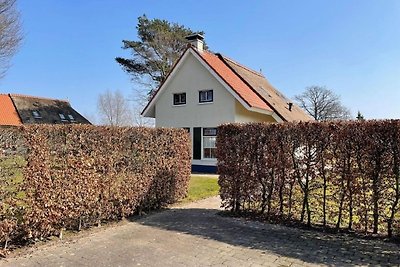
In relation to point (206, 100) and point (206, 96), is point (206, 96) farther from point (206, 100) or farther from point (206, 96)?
point (206, 100)

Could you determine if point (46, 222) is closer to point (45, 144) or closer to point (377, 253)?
point (45, 144)

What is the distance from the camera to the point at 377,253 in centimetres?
512

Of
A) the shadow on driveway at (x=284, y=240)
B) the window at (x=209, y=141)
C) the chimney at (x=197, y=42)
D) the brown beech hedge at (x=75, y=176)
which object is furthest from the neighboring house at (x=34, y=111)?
the shadow on driveway at (x=284, y=240)

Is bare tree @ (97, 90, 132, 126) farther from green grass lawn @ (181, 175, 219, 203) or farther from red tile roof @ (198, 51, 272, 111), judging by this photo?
green grass lawn @ (181, 175, 219, 203)

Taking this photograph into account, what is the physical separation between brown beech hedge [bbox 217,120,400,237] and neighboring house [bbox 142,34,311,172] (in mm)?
9181

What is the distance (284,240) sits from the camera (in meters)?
5.80

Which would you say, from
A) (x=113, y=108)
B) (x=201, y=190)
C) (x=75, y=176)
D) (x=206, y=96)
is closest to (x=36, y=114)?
(x=113, y=108)

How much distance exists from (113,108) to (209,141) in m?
29.4

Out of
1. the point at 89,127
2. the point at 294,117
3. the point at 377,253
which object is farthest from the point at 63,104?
the point at 377,253

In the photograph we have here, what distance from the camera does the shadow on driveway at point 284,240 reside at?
494cm

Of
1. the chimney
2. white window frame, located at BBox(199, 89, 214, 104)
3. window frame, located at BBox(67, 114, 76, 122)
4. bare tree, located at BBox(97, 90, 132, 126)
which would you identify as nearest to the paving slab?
white window frame, located at BBox(199, 89, 214, 104)

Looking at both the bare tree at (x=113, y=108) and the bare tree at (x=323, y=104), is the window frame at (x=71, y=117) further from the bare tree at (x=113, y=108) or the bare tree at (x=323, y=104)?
the bare tree at (x=323, y=104)

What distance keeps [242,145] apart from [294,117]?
45.0 feet

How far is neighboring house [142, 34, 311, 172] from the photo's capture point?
1761cm
